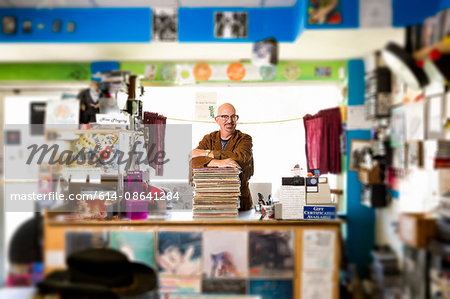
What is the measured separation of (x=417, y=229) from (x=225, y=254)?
39.8 inches

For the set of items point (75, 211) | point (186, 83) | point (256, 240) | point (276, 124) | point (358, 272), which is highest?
point (186, 83)

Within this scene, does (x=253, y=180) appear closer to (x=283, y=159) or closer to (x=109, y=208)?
(x=283, y=159)

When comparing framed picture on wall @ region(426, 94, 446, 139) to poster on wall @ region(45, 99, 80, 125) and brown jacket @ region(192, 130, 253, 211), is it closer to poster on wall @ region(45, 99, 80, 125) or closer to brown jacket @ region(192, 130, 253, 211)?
brown jacket @ region(192, 130, 253, 211)

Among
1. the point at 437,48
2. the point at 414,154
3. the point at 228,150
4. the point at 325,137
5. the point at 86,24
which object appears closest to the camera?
the point at 437,48

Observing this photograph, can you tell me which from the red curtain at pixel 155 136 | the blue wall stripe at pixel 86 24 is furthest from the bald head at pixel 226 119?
the blue wall stripe at pixel 86 24

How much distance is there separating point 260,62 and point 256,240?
39.5 inches

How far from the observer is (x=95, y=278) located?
1771 mm

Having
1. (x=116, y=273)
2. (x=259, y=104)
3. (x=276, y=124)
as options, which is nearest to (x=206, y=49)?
(x=259, y=104)

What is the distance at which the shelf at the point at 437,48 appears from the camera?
60.9 inches

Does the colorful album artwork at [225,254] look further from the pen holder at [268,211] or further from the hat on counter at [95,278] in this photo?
the hat on counter at [95,278]

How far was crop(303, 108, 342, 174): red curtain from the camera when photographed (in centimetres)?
195

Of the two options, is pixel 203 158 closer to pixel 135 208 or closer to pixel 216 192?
pixel 216 192

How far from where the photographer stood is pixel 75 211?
2068mm

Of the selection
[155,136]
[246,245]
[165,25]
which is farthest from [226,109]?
[246,245]
